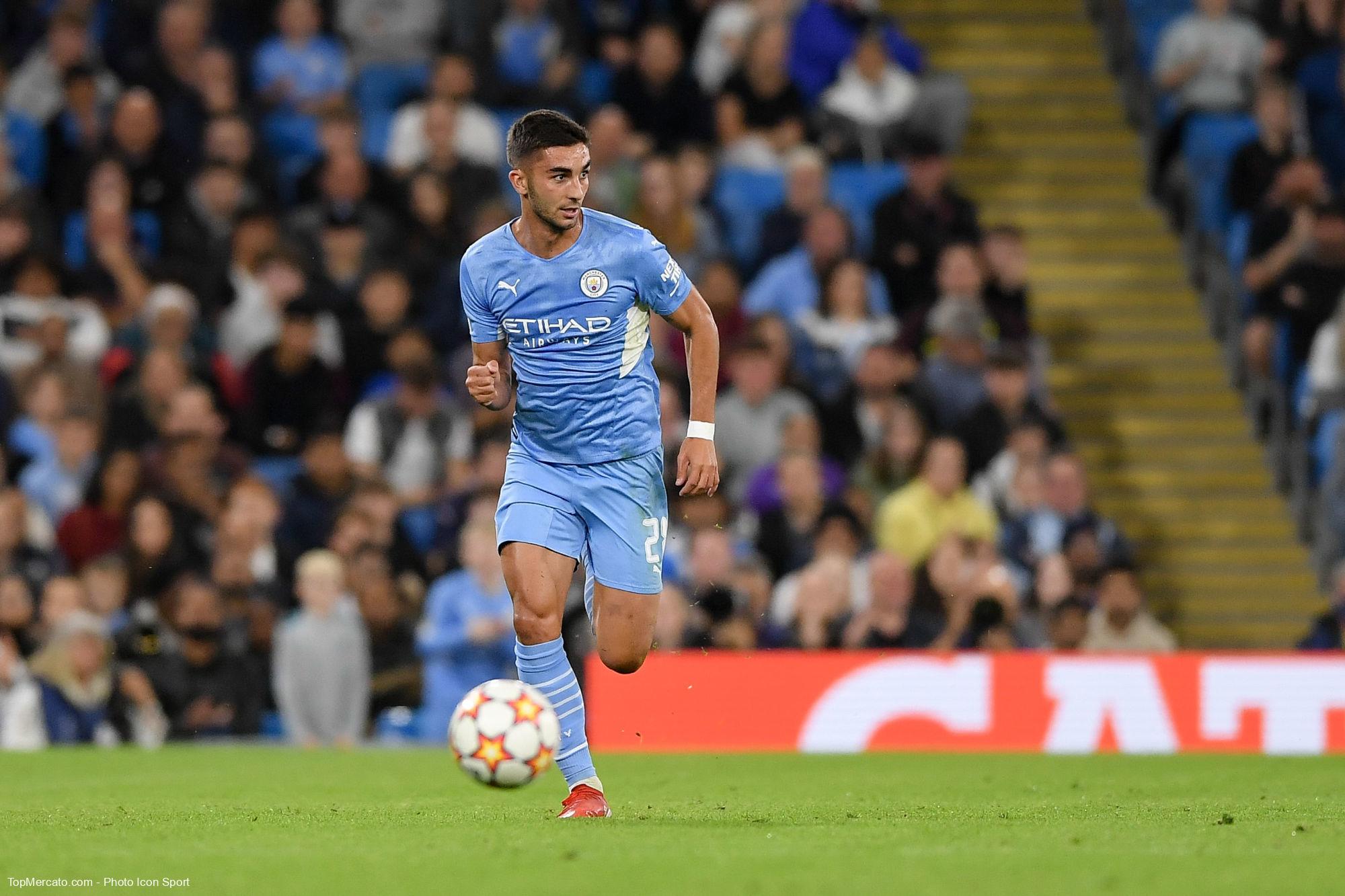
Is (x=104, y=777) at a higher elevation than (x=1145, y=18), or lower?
lower

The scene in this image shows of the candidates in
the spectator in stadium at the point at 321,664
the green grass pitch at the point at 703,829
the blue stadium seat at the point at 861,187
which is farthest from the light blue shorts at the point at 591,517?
the blue stadium seat at the point at 861,187

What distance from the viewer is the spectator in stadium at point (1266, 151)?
1820 centimetres

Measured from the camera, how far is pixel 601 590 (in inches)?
332

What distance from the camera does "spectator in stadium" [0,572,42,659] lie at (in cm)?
1409

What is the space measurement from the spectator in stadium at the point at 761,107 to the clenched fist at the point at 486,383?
10.2 meters

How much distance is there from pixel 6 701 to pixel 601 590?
6.86 metres

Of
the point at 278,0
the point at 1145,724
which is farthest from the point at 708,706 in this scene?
the point at 278,0

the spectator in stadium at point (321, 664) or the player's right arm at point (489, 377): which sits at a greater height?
the player's right arm at point (489, 377)

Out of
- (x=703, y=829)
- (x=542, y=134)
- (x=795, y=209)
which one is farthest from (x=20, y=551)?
(x=703, y=829)

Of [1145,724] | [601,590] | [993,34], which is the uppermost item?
[993,34]

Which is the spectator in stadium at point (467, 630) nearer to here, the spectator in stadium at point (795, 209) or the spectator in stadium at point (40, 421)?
the spectator in stadium at point (40, 421)

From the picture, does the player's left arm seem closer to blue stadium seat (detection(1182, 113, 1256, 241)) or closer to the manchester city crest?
the manchester city crest

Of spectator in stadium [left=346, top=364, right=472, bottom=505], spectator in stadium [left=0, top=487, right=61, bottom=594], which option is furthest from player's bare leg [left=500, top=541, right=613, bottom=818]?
spectator in stadium [left=346, top=364, right=472, bottom=505]

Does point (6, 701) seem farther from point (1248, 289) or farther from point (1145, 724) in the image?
point (1248, 289)
